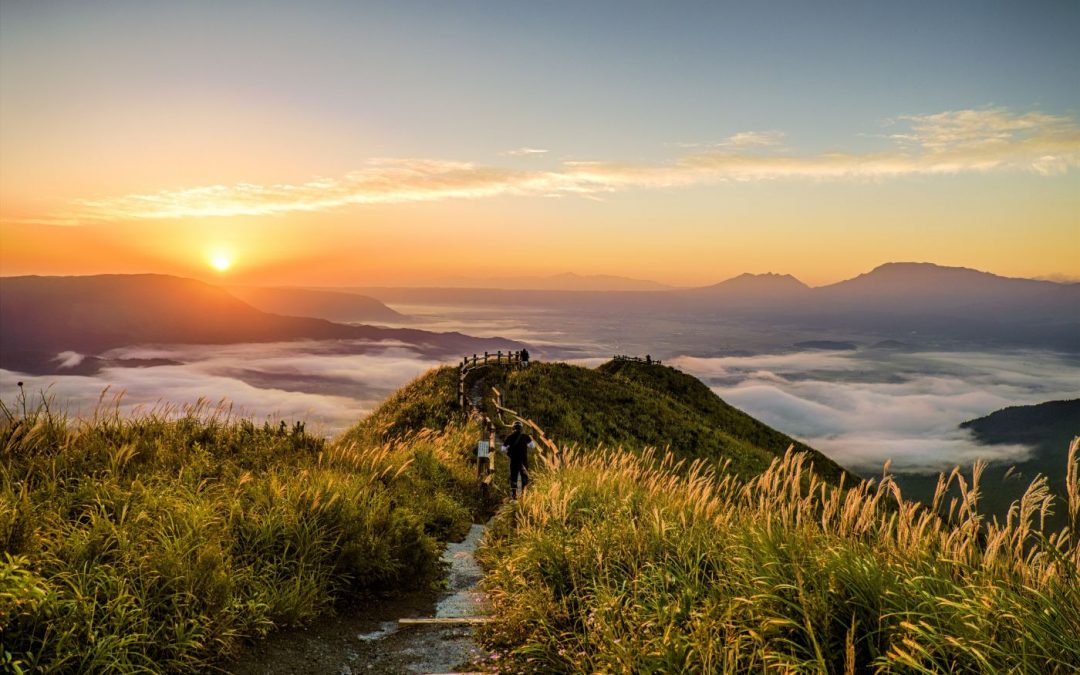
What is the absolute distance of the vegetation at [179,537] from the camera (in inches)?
198

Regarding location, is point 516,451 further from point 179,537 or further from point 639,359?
point 639,359

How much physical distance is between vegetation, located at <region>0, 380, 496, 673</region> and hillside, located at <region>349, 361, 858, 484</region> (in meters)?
16.9

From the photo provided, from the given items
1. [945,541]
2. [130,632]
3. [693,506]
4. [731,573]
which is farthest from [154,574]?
[945,541]

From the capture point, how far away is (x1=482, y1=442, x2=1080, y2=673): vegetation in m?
4.02

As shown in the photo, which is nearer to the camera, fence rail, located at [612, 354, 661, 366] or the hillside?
the hillside

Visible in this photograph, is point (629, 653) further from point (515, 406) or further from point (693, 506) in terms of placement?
point (515, 406)

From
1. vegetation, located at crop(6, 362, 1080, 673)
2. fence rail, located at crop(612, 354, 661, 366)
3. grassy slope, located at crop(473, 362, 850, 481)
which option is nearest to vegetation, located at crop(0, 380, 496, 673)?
vegetation, located at crop(6, 362, 1080, 673)

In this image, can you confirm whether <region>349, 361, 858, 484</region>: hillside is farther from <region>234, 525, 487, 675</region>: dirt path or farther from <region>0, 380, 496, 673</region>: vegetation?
<region>234, 525, 487, 675</region>: dirt path

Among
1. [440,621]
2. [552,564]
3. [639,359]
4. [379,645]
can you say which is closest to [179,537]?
[379,645]

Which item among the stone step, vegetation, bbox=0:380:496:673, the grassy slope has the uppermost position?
vegetation, bbox=0:380:496:673

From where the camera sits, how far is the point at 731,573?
5562 millimetres

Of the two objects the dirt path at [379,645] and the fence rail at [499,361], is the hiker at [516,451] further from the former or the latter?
the fence rail at [499,361]

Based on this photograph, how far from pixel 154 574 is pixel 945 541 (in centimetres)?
631

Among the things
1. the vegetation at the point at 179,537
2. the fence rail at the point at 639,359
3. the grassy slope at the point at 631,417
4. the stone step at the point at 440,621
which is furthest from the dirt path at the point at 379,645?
the fence rail at the point at 639,359
